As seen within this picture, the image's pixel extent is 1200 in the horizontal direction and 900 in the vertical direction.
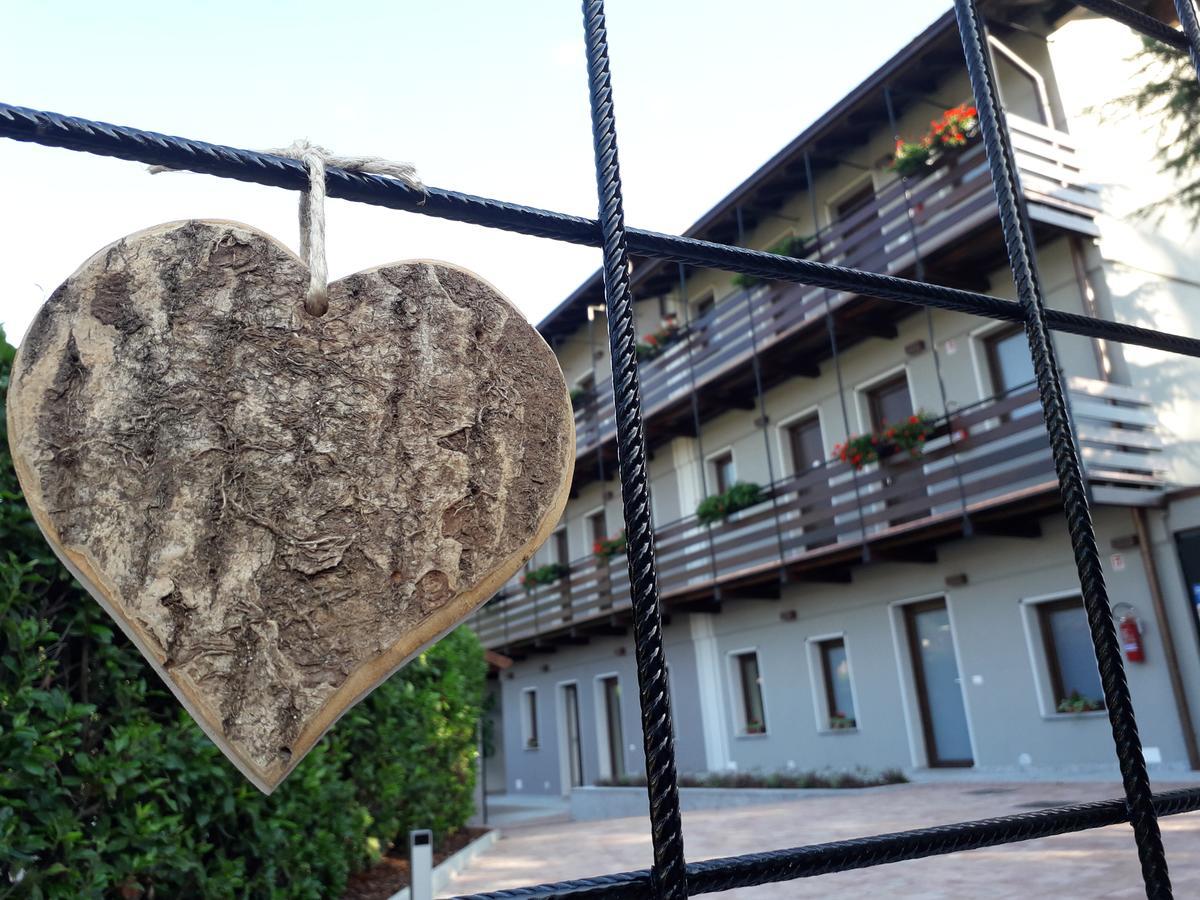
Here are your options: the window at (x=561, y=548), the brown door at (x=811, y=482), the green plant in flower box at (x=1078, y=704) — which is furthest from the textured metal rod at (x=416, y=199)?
the window at (x=561, y=548)

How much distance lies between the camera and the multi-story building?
9695 mm

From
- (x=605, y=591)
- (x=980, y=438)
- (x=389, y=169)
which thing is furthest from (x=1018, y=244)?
(x=605, y=591)

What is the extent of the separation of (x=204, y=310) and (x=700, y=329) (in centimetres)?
1455

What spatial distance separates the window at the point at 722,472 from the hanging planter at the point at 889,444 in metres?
3.86

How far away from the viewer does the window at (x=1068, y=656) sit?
9820 millimetres

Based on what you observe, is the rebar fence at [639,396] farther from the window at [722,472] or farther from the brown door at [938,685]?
the window at [722,472]

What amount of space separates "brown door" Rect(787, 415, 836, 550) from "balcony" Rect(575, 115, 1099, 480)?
884 mm

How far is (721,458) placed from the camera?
16.0 metres

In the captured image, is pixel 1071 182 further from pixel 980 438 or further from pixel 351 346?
pixel 351 346

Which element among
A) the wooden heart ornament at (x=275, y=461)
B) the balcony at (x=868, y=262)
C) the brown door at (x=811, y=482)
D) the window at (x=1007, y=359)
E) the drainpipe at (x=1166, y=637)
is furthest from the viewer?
the brown door at (x=811, y=482)

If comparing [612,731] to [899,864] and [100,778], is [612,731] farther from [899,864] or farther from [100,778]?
[100,778]

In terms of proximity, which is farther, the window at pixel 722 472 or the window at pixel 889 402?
the window at pixel 722 472

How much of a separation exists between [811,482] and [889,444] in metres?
1.46

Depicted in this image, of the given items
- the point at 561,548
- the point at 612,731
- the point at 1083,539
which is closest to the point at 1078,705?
the point at 1083,539
